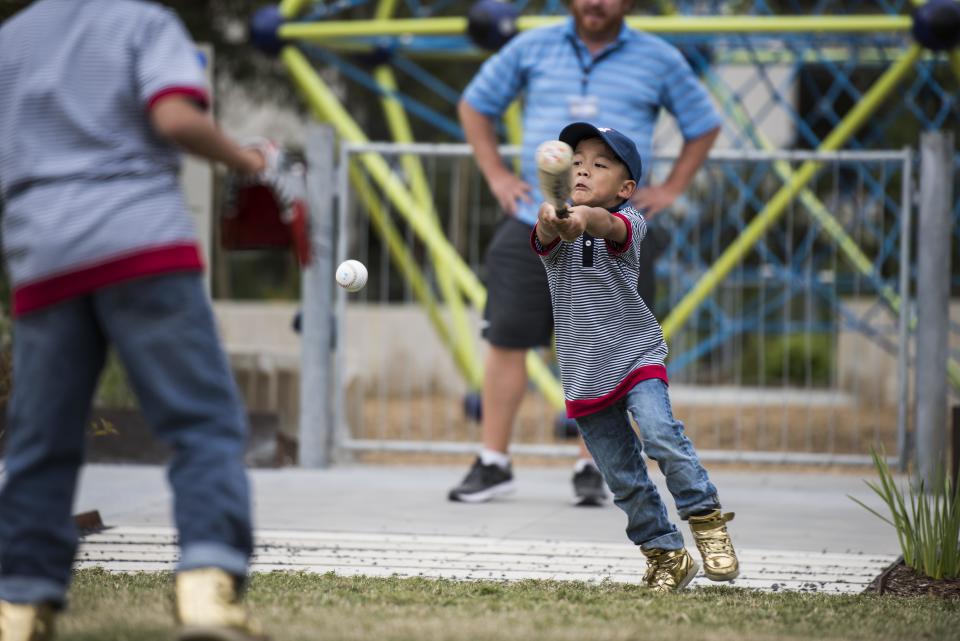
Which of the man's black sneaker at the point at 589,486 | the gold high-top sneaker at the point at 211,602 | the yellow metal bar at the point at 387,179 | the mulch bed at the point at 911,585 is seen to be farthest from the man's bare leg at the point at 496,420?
the gold high-top sneaker at the point at 211,602

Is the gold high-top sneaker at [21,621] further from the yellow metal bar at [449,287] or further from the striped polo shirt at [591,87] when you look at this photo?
the yellow metal bar at [449,287]

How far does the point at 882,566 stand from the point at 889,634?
1.14m

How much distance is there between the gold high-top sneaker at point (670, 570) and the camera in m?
3.96

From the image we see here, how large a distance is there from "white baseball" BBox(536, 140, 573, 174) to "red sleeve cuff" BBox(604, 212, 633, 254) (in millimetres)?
559

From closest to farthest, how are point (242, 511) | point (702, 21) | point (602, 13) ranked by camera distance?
point (242, 511)
point (602, 13)
point (702, 21)

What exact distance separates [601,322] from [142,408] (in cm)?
150

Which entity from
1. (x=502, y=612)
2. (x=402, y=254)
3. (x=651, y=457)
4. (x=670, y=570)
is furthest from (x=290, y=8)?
(x=502, y=612)

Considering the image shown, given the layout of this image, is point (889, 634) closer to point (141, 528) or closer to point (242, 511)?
point (242, 511)

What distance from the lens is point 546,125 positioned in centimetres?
567

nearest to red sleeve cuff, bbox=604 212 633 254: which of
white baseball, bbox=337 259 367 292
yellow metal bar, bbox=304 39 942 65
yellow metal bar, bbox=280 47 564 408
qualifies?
white baseball, bbox=337 259 367 292

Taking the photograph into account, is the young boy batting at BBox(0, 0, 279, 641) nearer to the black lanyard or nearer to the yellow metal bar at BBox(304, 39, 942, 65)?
the black lanyard

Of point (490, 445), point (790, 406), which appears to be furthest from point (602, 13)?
point (790, 406)

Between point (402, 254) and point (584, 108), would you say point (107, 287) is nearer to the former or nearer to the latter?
point (584, 108)

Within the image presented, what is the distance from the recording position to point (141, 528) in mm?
4953
